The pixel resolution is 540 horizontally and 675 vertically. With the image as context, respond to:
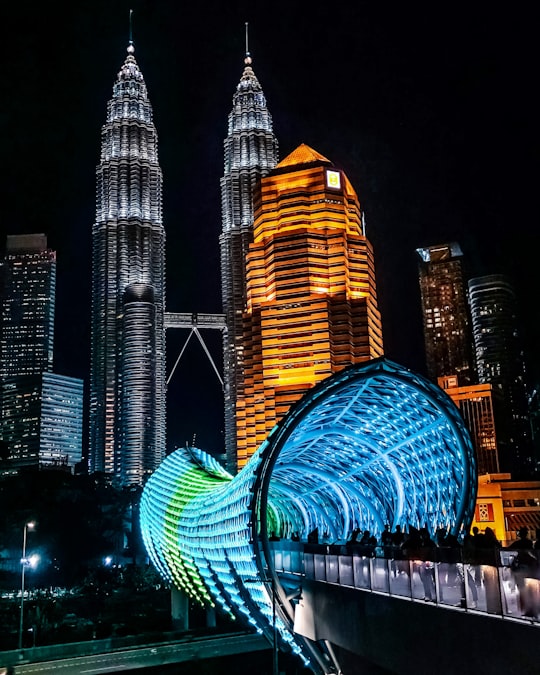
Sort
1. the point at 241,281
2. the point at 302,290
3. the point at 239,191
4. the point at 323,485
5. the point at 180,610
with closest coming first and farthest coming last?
the point at 323,485, the point at 180,610, the point at 302,290, the point at 239,191, the point at 241,281

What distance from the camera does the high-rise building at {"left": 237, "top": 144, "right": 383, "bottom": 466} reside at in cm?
10894

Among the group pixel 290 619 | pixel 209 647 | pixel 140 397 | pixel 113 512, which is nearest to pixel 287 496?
pixel 209 647

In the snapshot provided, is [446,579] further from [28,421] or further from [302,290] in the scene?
[28,421]

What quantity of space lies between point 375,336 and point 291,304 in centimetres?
1477

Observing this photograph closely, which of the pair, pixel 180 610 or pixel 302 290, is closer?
pixel 180 610

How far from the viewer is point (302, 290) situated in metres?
113

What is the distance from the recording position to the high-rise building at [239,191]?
15788 cm

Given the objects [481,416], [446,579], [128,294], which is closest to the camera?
[446,579]

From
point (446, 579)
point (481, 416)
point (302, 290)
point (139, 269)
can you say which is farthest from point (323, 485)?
point (139, 269)

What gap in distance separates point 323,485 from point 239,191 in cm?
12406

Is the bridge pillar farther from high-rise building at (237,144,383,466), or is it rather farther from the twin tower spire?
high-rise building at (237,144,383,466)

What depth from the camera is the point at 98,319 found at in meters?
164

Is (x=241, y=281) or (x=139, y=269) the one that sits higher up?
(x=139, y=269)

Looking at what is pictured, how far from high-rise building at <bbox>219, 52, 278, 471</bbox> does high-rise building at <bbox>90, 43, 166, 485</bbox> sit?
1597cm
